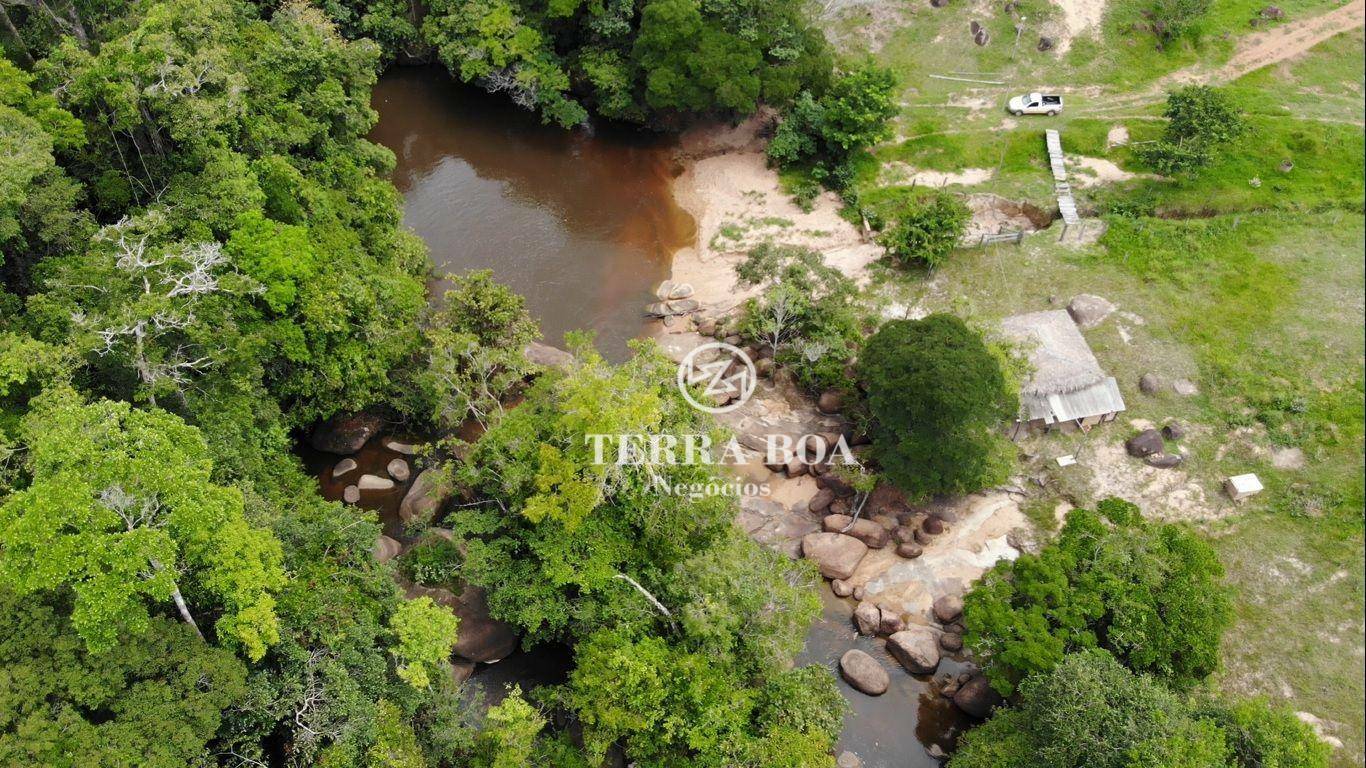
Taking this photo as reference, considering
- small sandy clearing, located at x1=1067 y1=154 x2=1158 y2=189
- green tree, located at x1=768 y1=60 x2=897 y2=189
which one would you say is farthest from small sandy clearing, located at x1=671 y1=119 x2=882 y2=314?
small sandy clearing, located at x1=1067 y1=154 x2=1158 y2=189

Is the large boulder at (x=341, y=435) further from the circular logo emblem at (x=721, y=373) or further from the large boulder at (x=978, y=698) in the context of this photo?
the large boulder at (x=978, y=698)

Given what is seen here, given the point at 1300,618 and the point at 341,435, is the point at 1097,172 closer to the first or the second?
the point at 1300,618

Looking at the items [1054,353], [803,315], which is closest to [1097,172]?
[1054,353]

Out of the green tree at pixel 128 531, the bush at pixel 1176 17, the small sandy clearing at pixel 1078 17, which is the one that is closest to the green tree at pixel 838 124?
Answer: the small sandy clearing at pixel 1078 17

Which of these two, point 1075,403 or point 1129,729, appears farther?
point 1075,403

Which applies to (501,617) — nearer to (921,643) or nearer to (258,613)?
(258,613)

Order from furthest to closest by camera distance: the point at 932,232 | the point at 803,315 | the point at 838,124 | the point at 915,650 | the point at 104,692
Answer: the point at 838,124, the point at 932,232, the point at 803,315, the point at 915,650, the point at 104,692

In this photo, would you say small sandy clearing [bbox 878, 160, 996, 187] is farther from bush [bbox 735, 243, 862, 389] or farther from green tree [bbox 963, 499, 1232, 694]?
green tree [bbox 963, 499, 1232, 694]
